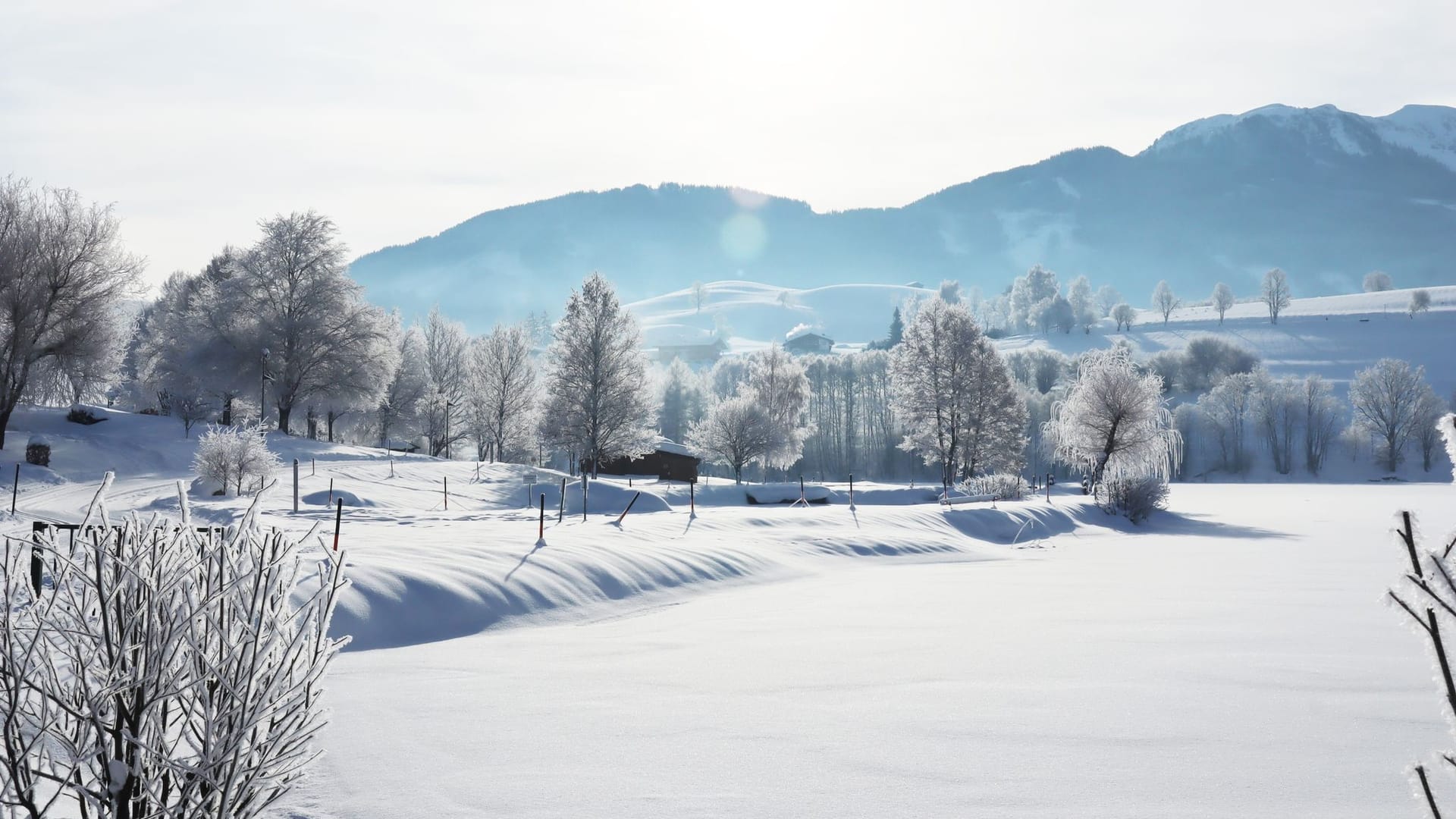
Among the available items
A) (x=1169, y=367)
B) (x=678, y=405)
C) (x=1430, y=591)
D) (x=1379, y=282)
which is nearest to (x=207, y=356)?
(x=678, y=405)

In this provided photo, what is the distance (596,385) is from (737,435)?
13.9 metres

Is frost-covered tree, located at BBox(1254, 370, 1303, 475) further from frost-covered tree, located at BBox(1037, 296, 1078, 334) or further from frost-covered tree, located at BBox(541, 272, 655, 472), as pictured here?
frost-covered tree, located at BBox(541, 272, 655, 472)

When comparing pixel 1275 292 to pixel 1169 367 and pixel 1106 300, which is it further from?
pixel 1169 367

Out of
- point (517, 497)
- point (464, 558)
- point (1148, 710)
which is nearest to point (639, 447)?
point (517, 497)

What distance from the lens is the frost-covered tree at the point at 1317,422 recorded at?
83812mm

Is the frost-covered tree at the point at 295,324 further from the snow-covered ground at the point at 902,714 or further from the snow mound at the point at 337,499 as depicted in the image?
the snow-covered ground at the point at 902,714

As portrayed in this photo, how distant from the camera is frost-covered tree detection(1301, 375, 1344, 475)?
275ft

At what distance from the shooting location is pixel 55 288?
32188 millimetres

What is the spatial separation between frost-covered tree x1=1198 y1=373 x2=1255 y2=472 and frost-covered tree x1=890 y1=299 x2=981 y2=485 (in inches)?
1899

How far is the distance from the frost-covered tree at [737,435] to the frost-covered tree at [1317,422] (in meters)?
58.7

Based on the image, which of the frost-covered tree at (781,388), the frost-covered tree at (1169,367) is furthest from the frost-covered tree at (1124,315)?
the frost-covered tree at (781,388)

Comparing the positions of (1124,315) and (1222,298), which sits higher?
(1222,298)

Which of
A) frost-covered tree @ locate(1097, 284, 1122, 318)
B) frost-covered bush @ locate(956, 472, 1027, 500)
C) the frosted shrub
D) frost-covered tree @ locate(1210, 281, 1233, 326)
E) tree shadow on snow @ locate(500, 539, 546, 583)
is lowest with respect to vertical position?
frost-covered bush @ locate(956, 472, 1027, 500)

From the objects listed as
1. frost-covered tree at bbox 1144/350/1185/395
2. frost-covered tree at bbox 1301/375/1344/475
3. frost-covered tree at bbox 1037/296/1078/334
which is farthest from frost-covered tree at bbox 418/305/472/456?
frost-covered tree at bbox 1037/296/1078/334
